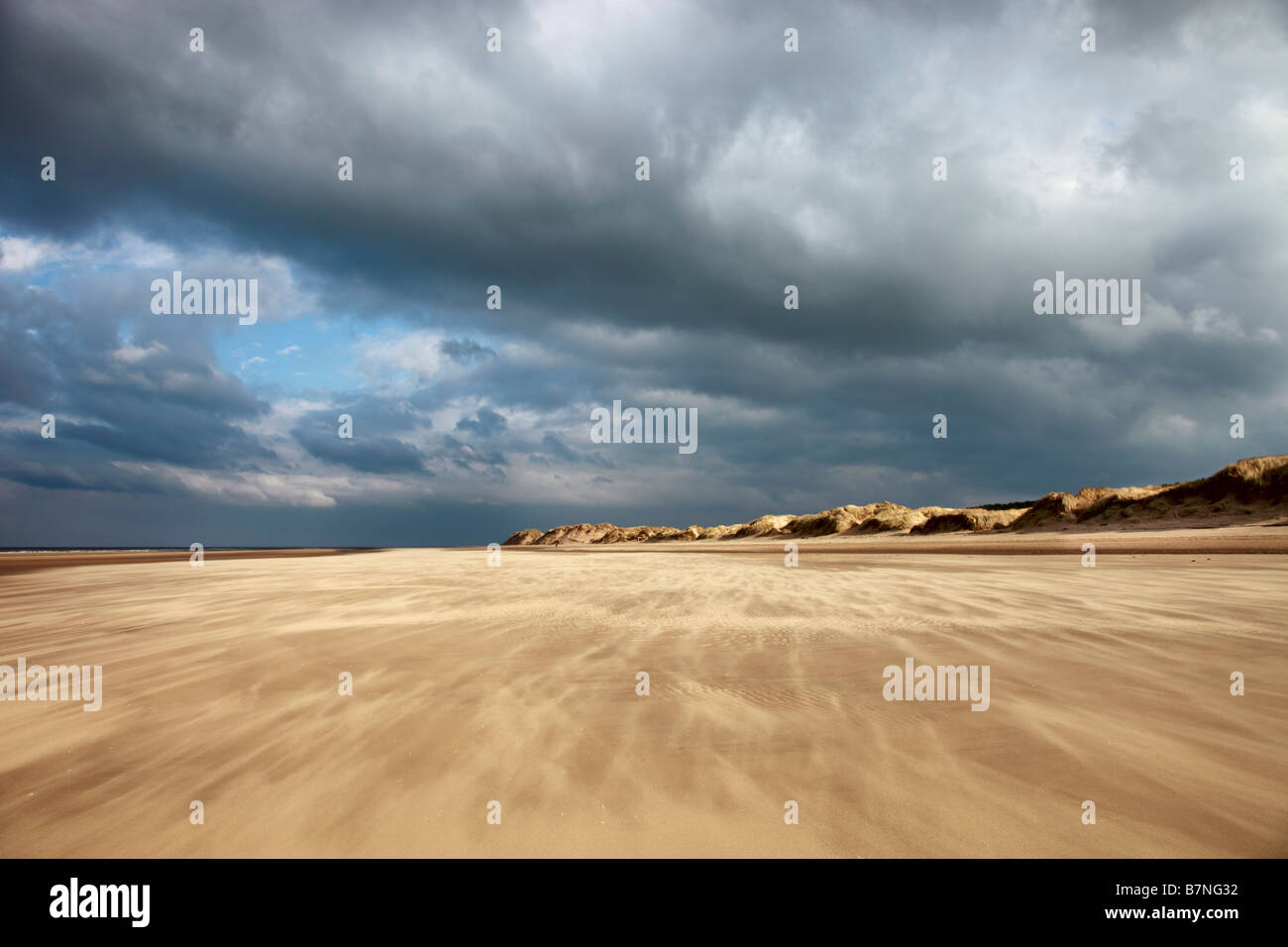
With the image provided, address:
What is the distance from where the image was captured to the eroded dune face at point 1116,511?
31047 millimetres

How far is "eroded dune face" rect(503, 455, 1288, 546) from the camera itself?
31047 mm

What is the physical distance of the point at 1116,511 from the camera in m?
38.0

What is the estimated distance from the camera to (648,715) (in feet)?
14.5

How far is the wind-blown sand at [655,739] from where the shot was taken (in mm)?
2842

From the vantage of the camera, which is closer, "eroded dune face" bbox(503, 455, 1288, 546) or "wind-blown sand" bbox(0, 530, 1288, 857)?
"wind-blown sand" bbox(0, 530, 1288, 857)

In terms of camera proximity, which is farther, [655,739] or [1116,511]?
[1116,511]

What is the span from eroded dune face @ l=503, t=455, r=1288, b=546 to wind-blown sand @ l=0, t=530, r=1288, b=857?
111 ft

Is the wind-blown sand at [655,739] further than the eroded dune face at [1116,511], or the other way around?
the eroded dune face at [1116,511]

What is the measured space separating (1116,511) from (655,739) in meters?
47.6

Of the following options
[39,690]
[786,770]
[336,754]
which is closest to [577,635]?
[336,754]

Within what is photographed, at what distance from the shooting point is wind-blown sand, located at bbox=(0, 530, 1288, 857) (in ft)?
9.32

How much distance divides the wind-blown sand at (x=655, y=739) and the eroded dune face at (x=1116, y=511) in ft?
111

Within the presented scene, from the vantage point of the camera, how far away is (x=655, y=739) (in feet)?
13.0
